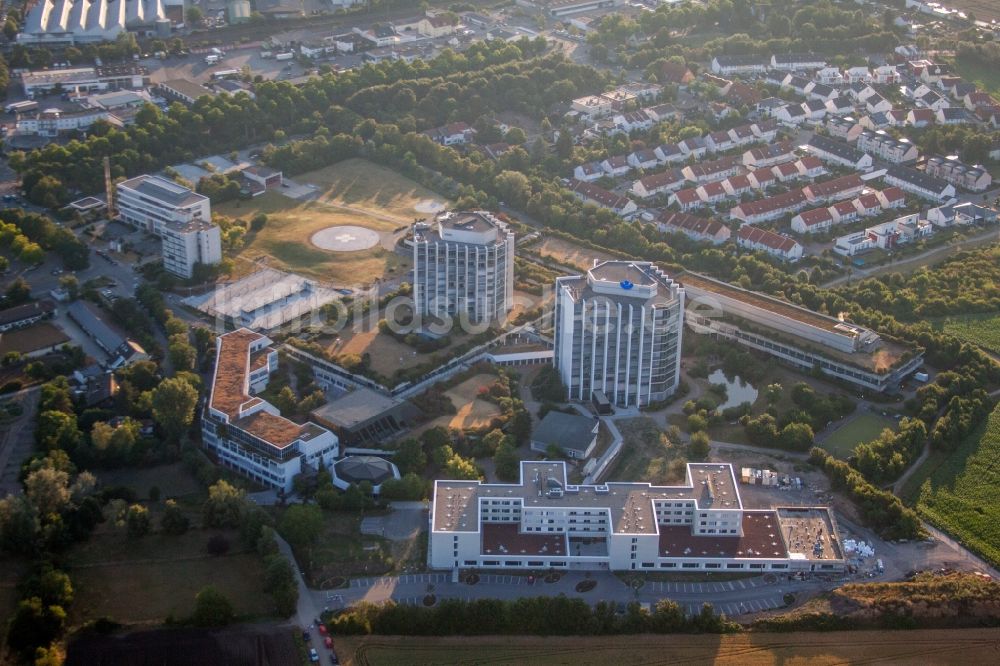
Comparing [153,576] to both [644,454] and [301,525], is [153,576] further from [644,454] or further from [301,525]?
[644,454]

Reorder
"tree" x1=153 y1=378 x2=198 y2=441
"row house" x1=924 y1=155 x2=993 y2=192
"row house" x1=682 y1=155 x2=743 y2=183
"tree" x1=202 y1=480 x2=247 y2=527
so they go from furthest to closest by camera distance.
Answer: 1. "row house" x1=924 y1=155 x2=993 y2=192
2. "row house" x1=682 y1=155 x2=743 y2=183
3. "tree" x1=153 y1=378 x2=198 y2=441
4. "tree" x1=202 y1=480 x2=247 y2=527

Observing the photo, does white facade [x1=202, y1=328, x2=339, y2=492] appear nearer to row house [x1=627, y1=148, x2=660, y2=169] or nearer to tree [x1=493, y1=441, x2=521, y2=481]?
tree [x1=493, y1=441, x2=521, y2=481]

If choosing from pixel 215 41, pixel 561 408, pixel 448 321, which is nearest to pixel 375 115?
pixel 215 41

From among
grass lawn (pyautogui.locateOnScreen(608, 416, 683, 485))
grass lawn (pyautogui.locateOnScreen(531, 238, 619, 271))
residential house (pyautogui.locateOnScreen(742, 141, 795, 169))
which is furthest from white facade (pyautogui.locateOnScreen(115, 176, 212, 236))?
residential house (pyautogui.locateOnScreen(742, 141, 795, 169))

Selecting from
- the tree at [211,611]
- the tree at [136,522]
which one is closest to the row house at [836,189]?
the tree at [136,522]

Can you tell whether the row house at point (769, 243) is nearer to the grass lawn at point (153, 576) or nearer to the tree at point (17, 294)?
the grass lawn at point (153, 576)

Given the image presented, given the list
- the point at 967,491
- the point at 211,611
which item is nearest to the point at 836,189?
the point at 967,491
